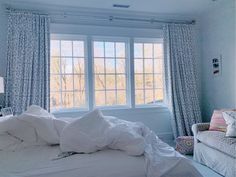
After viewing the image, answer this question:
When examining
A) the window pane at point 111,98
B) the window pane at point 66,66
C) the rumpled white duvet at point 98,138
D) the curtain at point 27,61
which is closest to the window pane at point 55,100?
the curtain at point 27,61

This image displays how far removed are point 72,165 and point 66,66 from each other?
3030 millimetres

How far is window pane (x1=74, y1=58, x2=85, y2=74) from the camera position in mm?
4441

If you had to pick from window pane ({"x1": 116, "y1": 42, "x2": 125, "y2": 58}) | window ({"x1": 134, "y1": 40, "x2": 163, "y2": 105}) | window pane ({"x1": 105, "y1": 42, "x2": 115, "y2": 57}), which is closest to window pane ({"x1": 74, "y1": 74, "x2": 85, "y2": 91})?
window pane ({"x1": 105, "y1": 42, "x2": 115, "y2": 57})

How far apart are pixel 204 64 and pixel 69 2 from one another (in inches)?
114

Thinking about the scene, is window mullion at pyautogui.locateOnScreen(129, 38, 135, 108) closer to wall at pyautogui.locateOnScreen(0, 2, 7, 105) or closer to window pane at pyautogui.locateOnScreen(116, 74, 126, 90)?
window pane at pyautogui.locateOnScreen(116, 74, 126, 90)

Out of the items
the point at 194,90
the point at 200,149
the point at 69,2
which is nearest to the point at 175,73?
the point at 194,90

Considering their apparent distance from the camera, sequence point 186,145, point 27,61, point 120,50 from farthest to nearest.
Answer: point 120,50
point 27,61
point 186,145

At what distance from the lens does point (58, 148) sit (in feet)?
6.58

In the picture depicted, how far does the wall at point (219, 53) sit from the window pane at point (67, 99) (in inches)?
107

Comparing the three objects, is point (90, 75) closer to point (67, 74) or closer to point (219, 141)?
point (67, 74)

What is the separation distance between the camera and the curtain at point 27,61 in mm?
3869

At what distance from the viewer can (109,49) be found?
4.62 metres

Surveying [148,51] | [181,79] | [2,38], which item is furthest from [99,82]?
[2,38]

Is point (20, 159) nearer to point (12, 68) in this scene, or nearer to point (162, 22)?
point (12, 68)
